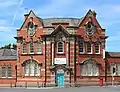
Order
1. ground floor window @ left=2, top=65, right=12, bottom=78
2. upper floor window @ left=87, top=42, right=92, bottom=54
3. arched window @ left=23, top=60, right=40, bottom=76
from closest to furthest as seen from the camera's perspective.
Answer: arched window @ left=23, top=60, right=40, bottom=76 → upper floor window @ left=87, top=42, right=92, bottom=54 → ground floor window @ left=2, top=65, right=12, bottom=78

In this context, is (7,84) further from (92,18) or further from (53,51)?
(92,18)

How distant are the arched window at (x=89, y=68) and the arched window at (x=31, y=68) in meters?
8.16

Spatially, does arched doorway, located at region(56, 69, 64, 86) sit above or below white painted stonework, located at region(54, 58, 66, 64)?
below

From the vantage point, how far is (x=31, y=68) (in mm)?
70438

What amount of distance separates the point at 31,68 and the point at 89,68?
1036 centimetres

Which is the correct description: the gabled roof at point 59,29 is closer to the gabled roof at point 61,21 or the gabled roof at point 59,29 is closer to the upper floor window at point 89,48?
the gabled roof at point 61,21

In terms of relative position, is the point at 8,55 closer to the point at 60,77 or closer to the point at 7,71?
the point at 7,71

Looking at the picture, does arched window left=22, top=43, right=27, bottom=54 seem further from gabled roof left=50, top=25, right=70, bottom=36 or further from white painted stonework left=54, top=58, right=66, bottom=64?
white painted stonework left=54, top=58, right=66, bottom=64

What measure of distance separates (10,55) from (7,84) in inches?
289

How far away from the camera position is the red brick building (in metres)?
68.7

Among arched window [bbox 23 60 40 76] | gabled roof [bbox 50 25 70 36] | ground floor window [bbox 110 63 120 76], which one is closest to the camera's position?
gabled roof [bbox 50 25 70 36]

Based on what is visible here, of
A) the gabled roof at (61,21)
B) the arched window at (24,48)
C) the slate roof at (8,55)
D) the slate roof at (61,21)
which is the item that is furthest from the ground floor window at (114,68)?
the slate roof at (8,55)

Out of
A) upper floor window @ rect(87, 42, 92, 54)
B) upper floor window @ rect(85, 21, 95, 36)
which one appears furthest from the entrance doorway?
upper floor window @ rect(85, 21, 95, 36)

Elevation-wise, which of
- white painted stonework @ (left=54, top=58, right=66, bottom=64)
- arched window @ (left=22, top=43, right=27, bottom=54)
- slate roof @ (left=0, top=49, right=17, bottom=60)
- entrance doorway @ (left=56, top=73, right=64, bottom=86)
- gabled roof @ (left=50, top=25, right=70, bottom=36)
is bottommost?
entrance doorway @ (left=56, top=73, right=64, bottom=86)
